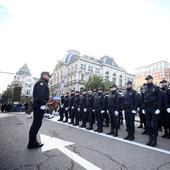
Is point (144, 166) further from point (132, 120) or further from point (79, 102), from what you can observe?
point (79, 102)

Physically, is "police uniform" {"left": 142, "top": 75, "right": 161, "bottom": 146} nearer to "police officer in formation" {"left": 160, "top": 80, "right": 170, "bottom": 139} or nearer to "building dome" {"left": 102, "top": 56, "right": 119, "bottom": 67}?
"police officer in formation" {"left": 160, "top": 80, "right": 170, "bottom": 139}

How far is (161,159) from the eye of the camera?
4543 mm

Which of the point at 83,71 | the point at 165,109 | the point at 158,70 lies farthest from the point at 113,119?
the point at 158,70

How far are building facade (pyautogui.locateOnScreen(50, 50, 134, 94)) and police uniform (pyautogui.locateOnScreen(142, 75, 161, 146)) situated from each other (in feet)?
191

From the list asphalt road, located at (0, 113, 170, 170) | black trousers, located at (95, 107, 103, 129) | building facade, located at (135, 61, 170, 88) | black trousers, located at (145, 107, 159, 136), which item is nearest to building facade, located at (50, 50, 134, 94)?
building facade, located at (135, 61, 170, 88)

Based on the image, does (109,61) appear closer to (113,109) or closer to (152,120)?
(113,109)

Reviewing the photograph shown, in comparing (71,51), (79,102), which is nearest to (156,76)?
(71,51)

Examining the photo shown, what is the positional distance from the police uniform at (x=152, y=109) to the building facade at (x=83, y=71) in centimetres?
5827

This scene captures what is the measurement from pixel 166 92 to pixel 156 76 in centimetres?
13331

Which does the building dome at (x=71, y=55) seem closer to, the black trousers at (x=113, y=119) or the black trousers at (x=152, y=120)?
the black trousers at (x=113, y=119)

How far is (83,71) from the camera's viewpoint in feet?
228

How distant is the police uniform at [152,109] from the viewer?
20.3 ft

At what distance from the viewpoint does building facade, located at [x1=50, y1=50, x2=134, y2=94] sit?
68.9 meters

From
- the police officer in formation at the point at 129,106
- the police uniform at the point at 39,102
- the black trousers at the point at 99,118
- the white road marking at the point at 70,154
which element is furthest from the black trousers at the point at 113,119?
the police uniform at the point at 39,102
